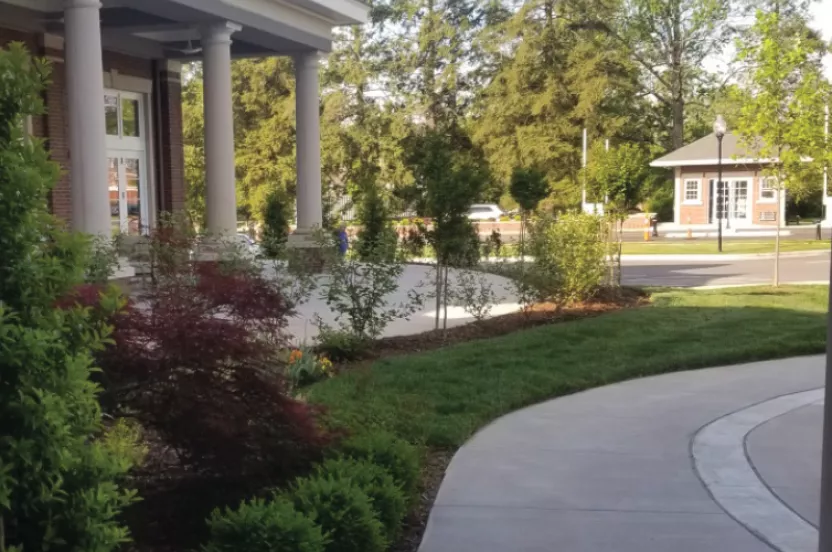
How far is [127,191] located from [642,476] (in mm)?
16885

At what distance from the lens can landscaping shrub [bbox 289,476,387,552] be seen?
4.18m

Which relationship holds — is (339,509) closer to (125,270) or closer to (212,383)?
(212,383)

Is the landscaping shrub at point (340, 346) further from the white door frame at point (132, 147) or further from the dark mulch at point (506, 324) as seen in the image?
the white door frame at point (132, 147)

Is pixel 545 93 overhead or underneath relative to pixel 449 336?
overhead

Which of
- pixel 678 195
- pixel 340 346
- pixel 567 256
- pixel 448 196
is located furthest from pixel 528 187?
pixel 678 195

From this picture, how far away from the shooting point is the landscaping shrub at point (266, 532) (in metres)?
3.82

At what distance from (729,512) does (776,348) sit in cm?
614

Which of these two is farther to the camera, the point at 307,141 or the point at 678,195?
the point at 678,195

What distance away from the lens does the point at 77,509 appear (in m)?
3.11

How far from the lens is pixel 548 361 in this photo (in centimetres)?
995

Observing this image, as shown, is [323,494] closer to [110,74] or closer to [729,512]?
[729,512]

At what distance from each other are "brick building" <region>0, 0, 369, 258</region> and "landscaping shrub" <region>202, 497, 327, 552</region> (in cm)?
884

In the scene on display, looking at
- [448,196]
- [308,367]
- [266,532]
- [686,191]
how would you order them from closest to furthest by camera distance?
[266,532]
[308,367]
[448,196]
[686,191]

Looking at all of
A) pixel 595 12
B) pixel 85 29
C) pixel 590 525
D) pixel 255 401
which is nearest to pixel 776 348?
pixel 590 525
